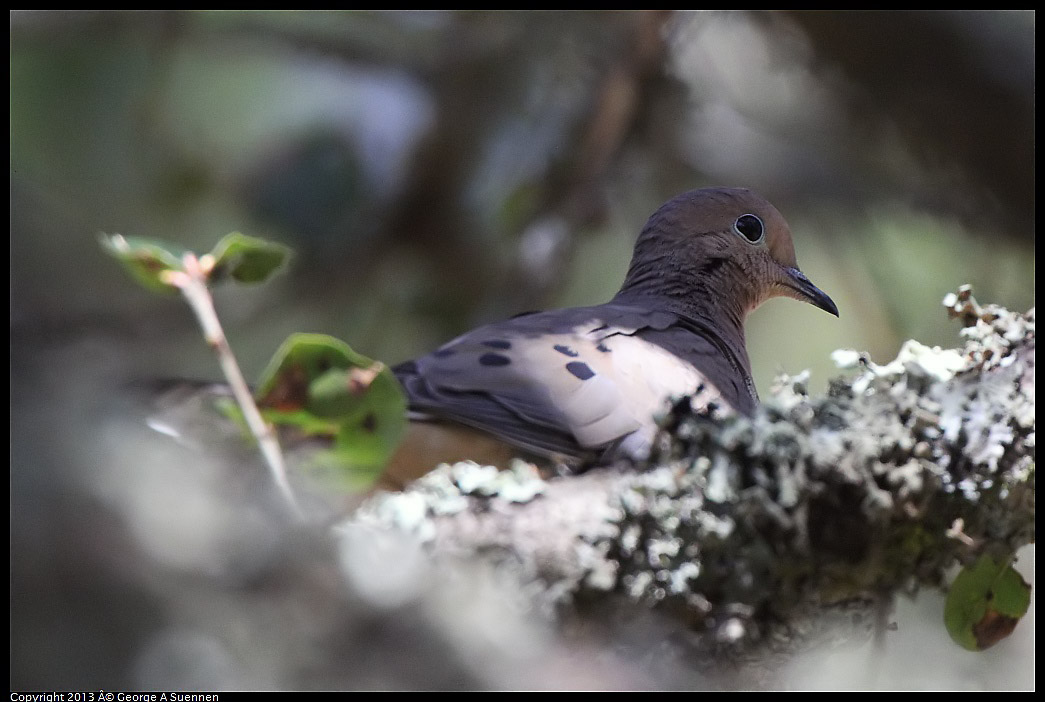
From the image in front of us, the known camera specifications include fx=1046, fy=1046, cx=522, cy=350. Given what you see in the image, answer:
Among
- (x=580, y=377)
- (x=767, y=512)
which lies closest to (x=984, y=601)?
(x=767, y=512)

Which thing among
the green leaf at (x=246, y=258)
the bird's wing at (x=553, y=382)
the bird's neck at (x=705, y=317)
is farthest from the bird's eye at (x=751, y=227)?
the green leaf at (x=246, y=258)

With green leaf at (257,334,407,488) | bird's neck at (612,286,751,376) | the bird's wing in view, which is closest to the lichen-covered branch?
green leaf at (257,334,407,488)

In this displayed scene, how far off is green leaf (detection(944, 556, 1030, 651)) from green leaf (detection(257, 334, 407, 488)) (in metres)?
1.34

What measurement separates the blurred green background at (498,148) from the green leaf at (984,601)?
3.10 metres

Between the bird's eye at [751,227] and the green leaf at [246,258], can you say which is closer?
the green leaf at [246,258]

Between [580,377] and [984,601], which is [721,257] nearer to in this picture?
[580,377]

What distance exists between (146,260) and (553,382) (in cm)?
143

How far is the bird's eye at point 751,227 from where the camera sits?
4250mm

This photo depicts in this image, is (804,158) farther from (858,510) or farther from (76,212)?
(858,510)

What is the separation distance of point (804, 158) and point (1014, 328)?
4146 millimetres

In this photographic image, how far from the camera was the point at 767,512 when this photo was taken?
1994 millimetres

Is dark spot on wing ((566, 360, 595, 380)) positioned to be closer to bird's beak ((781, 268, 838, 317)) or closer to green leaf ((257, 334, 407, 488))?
green leaf ((257, 334, 407, 488))

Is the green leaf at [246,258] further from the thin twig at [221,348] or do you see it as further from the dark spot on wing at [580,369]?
the dark spot on wing at [580,369]

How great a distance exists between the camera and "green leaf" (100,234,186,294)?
1822 mm
